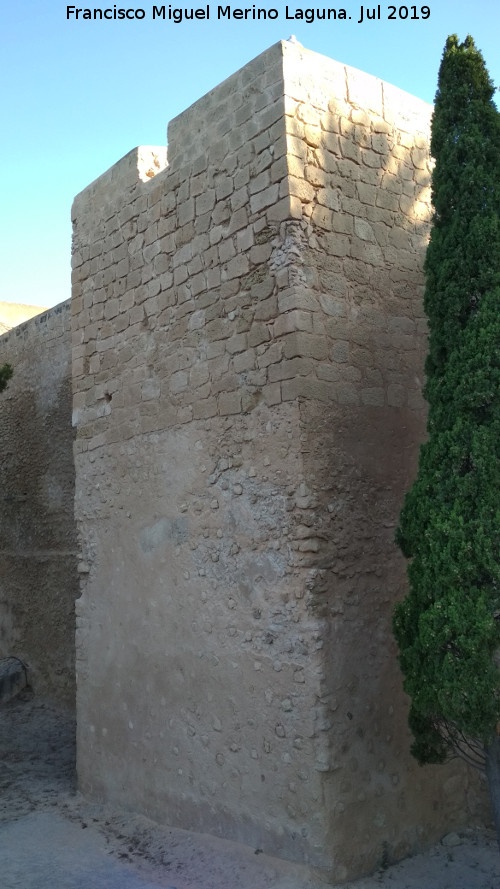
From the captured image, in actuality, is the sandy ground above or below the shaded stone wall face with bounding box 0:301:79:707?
below

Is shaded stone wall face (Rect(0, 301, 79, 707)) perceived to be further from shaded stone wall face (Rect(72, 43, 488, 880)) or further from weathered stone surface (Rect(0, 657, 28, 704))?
shaded stone wall face (Rect(72, 43, 488, 880))

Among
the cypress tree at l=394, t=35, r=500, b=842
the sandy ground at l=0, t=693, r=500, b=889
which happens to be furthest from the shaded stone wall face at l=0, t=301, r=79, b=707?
the cypress tree at l=394, t=35, r=500, b=842

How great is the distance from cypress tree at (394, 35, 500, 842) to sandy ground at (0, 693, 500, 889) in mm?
670

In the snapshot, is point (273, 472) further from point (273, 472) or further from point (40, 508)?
point (40, 508)

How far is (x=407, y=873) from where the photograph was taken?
419 centimetres

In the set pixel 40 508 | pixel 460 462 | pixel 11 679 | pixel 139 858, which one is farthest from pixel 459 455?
pixel 11 679

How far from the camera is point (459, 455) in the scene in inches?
150

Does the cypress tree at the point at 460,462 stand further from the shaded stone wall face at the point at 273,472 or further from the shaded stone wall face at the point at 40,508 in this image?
the shaded stone wall face at the point at 40,508

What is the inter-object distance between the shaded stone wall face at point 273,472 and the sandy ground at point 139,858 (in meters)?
0.11

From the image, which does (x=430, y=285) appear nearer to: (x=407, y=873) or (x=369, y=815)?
(x=369, y=815)

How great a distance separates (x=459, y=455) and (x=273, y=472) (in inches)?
40.4

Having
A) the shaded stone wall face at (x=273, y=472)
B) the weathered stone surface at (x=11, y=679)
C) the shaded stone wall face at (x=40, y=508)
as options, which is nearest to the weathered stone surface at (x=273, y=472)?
the shaded stone wall face at (x=273, y=472)

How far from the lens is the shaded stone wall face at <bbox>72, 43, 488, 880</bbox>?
4207mm

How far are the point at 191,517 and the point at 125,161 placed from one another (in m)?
2.61
